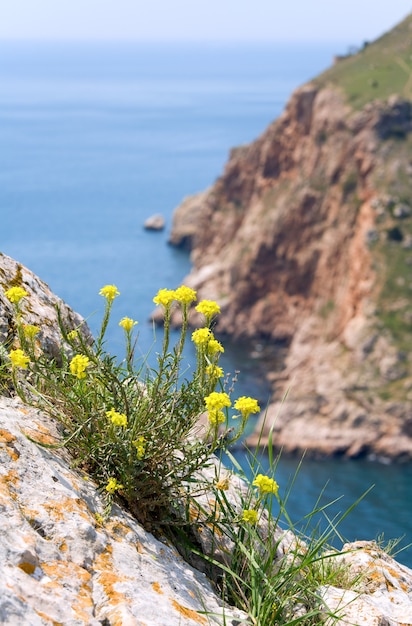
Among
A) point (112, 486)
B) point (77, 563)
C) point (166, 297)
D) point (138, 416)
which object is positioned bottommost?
point (77, 563)

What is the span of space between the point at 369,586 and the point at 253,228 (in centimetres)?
10494

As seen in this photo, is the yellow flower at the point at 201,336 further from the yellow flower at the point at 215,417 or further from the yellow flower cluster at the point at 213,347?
the yellow flower at the point at 215,417

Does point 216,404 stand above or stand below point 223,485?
above

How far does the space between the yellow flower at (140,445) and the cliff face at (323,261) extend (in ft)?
240

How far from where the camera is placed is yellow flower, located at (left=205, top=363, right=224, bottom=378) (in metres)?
5.60

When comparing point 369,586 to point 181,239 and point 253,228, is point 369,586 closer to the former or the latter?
point 253,228

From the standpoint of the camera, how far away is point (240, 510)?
20.5ft

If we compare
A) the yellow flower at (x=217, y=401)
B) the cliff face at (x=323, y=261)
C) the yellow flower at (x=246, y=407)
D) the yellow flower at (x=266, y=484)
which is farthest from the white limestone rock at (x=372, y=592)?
the cliff face at (x=323, y=261)

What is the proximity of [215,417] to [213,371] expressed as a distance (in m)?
0.45

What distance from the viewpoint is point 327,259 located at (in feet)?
326

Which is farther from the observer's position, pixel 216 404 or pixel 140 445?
pixel 140 445

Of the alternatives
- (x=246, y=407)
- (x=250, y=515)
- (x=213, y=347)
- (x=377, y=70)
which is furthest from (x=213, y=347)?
(x=377, y=70)

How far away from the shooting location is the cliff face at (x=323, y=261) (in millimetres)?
81375

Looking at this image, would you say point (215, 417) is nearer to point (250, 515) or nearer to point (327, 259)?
point (250, 515)
